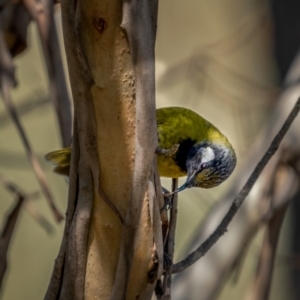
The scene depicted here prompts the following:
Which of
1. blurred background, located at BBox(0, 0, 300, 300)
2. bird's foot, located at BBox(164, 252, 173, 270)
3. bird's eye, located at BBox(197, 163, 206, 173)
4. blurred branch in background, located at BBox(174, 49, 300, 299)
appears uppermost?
blurred background, located at BBox(0, 0, 300, 300)

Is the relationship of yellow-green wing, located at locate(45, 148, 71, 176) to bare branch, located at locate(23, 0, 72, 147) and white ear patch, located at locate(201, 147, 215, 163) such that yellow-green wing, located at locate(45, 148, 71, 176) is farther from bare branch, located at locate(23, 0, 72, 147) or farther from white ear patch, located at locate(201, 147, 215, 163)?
white ear patch, located at locate(201, 147, 215, 163)

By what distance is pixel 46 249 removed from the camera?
140 inches

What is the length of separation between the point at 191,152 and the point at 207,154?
0.15 ft

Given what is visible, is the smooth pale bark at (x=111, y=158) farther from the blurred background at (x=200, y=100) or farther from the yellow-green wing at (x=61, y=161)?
the blurred background at (x=200, y=100)

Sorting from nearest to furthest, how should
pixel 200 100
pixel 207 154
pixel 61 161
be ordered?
pixel 61 161 → pixel 207 154 → pixel 200 100

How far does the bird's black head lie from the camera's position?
1790 mm

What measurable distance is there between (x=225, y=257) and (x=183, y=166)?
0.29m

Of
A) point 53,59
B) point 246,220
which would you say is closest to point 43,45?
point 53,59

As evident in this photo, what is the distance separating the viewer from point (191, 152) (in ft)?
5.92

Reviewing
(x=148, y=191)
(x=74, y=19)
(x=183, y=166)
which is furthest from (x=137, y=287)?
(x=183, y=166)

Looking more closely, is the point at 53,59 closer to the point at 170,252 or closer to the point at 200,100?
the point at 170,252

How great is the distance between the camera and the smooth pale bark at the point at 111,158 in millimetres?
764

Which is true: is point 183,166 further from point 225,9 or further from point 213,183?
point 225,9

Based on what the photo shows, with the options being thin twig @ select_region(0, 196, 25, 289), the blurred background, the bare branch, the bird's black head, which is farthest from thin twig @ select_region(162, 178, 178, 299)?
the blurred background
